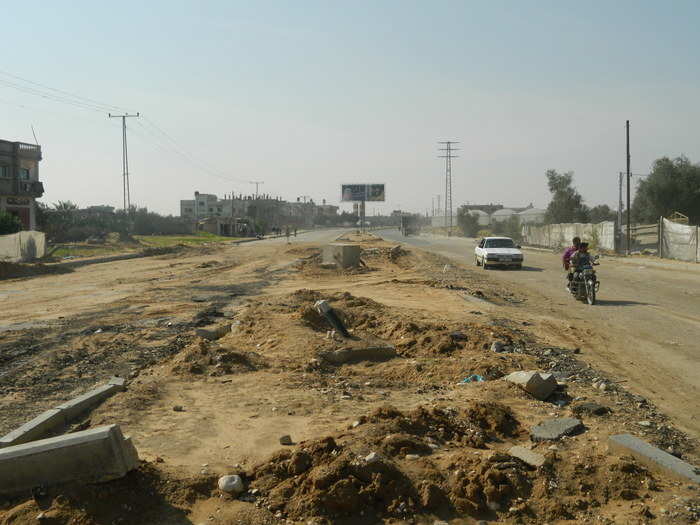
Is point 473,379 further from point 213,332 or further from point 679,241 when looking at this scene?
point 679,241

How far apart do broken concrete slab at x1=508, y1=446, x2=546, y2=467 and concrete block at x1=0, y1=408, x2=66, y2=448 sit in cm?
404

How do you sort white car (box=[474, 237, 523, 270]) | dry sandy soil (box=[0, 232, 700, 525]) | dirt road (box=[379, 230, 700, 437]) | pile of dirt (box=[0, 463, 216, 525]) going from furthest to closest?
white car (box=[474, 237, 523, 270])
dirt road (box=[379, 230, 700, 437])
dry sandy soil (box=[0, 232, 700, 525])
pile of dirt (box=[0, 463, 216, 525])

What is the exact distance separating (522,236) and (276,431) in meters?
59.1

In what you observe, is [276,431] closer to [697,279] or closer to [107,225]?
[697,279]

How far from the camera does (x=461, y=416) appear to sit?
5.74 meters

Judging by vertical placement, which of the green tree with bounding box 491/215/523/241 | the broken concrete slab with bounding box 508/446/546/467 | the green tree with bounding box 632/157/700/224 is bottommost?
the broken concrete slab with bounding box 508/446/546/467

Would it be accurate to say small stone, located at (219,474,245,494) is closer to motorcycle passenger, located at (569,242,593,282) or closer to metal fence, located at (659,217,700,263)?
motorcycle passenger, located at (569,242,593,282)

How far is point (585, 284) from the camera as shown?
15391 mm

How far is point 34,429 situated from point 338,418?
106 inches

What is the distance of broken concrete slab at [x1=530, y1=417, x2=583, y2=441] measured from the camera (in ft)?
17.3

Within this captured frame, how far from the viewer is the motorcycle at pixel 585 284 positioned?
49.7ft

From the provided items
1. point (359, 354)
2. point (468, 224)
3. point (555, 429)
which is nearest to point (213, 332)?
point (359, 354)

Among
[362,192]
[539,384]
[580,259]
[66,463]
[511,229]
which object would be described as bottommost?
[539,384]

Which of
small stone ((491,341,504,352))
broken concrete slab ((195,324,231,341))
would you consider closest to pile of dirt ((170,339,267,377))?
broken concrete slab ((195,324,231,341))
